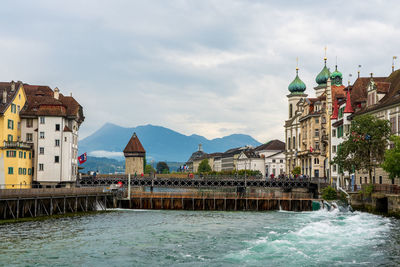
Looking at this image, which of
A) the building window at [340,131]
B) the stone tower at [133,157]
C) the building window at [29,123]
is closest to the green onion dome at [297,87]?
the stone tower at [133,157]

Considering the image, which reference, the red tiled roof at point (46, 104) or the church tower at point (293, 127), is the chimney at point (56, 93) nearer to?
the red tiled roof at point (46, 104)

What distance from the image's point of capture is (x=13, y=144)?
8231 cm

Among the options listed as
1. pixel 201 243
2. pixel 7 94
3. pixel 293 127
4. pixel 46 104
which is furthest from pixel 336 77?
pixel 201 243

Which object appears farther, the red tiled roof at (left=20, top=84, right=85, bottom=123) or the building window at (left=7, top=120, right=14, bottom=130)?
the red tiled roof at (left=20, top=84, right=85, bottom=123)

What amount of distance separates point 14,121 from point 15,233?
4269 cm

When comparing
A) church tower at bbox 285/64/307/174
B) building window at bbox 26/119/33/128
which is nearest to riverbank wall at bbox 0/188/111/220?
building window at bbox 26/119/33/128

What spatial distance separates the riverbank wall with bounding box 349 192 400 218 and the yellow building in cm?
4490

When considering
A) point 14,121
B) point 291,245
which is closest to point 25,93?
point 14,121

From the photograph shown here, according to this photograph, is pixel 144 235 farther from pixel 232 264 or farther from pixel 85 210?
pixel 85 210

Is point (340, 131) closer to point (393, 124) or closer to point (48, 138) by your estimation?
point (393, 124)

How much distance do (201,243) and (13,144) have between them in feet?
161

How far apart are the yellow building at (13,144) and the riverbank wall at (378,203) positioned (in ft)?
147

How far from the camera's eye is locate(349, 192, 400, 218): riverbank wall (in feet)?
193

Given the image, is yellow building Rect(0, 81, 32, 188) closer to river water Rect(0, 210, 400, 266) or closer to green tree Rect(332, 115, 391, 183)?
river water Rect(0, 210, 400, 266)
